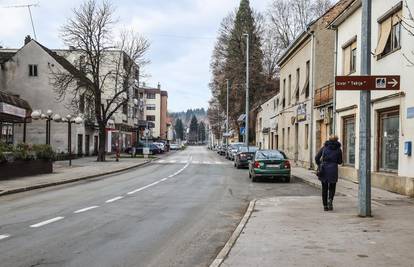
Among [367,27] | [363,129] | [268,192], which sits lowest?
[268,192]

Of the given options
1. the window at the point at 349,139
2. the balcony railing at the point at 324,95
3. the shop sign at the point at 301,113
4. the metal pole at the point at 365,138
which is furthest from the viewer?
the shop sign at the point at 301,113

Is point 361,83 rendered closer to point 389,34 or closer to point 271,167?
point 389,34

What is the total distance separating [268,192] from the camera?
18.2 m

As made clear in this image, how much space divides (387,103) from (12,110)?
20671 millimetres

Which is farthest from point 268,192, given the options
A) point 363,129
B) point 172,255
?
point 172,255

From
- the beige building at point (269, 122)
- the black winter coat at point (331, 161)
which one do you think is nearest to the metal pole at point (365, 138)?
the black winter coat at point (331, 161)

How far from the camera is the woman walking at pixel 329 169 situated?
12070mm

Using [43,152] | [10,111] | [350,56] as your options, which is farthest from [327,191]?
[10,111]

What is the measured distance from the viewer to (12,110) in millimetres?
29453

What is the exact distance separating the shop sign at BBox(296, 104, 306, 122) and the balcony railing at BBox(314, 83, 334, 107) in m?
3.06

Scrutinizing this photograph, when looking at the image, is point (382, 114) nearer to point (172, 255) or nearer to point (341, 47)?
point (341, 47)

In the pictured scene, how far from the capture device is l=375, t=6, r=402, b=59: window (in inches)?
659

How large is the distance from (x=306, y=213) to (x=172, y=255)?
4.90 meters

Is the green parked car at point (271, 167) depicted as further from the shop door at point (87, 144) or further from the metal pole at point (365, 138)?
the shop door at point (87, 144)
